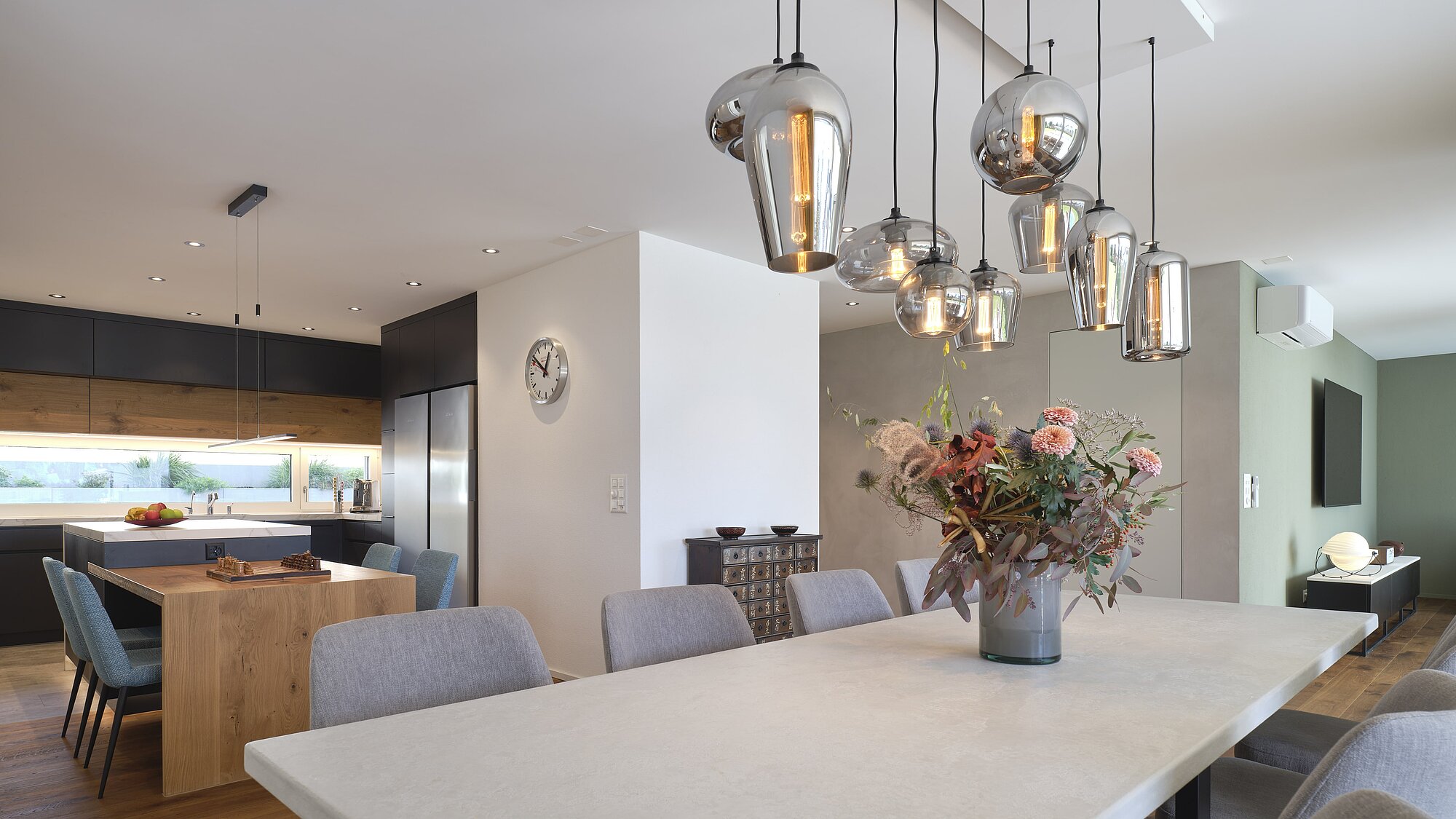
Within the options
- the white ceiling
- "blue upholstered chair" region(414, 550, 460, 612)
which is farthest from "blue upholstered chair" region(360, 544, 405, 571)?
the white ceiling

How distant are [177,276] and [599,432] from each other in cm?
289

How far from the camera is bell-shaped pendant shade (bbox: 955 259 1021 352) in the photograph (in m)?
2.13

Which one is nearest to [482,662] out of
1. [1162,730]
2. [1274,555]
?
[1162,730]

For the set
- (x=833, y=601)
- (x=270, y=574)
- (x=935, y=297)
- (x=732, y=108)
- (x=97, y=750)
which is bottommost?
(x=97, y=750)

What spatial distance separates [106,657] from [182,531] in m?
1.41

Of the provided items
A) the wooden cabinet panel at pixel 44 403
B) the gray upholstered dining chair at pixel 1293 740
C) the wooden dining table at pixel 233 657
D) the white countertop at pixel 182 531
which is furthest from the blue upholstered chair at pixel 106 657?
the wooden cabinet panel at pixel 44 403

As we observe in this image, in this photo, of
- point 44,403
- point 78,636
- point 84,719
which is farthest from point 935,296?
point 44,403

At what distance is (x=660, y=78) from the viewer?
276 centimetres

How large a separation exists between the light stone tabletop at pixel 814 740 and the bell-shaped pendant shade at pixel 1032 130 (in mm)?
849

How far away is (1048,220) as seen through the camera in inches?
→ 78.3

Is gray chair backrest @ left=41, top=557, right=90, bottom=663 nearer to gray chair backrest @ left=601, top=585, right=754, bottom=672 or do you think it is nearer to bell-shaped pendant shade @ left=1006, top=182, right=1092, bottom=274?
gray chair backrest @ left=601, top=585, right=754, bottom=672

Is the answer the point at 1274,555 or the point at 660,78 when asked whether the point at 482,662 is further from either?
the point at 1274,555

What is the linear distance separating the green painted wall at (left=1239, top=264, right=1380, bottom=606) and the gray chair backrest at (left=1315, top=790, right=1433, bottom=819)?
15.9ft

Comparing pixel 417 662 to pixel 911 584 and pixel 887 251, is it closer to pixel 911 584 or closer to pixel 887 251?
pixel 887 251
